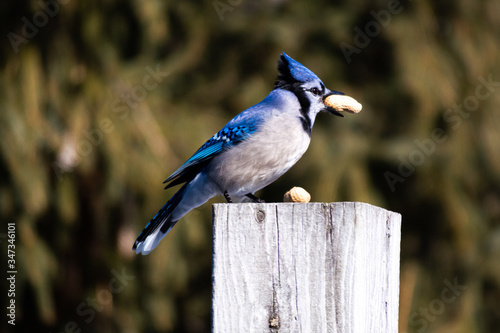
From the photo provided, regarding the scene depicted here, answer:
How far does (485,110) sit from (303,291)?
10.1 feet

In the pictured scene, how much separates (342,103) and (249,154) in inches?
14.7

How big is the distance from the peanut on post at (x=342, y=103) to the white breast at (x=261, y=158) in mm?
148

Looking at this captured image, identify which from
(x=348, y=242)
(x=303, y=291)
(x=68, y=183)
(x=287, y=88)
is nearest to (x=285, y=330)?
(x=303, y=291)

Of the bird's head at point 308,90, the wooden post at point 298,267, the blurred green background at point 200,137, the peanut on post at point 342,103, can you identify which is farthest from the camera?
the blurred green background at point 200,137

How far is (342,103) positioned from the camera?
2279 mm

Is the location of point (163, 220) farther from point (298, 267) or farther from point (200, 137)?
point (200, 137)

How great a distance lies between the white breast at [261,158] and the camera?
2.21m

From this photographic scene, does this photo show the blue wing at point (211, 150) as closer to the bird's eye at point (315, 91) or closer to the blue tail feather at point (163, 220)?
the blue tail feather at point (163, 220)

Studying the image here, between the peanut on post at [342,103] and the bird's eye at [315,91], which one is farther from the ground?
the bird's eye at [315,91]

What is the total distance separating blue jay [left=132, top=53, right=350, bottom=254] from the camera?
7.26 ft

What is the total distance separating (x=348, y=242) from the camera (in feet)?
4.36

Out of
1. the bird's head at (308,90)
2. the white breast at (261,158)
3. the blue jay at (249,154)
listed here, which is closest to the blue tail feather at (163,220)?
the blue jay at (249,154)

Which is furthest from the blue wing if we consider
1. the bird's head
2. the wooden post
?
the wooden post

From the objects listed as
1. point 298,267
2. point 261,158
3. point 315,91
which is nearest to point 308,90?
point 315,91
